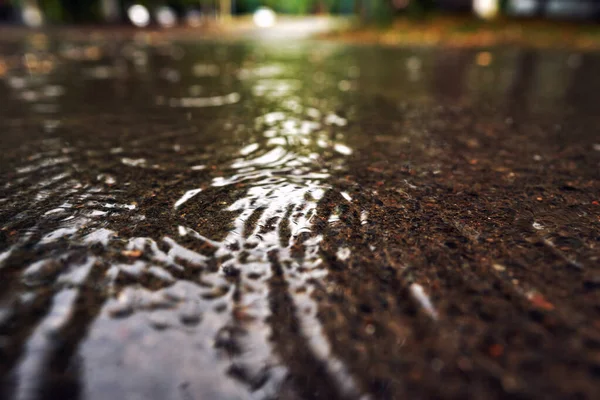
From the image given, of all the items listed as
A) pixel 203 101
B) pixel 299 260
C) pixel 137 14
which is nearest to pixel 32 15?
pixel 137 14

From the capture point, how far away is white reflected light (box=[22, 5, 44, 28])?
24.6m

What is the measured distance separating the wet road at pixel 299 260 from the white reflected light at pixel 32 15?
2678 centimetres

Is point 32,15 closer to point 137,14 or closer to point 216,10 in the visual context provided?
point 137,14

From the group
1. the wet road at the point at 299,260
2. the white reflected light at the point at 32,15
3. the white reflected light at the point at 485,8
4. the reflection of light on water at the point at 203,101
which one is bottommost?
the reflection of light on water at the point at 203,101

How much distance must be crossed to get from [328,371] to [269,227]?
0.80m

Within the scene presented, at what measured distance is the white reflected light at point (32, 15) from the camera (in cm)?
2461

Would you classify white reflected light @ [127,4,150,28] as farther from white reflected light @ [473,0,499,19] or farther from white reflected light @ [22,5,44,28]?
white reflected light @ [473,0,499,19]

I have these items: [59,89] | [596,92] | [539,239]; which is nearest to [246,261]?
[539,239]

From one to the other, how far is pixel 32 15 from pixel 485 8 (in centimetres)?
2481

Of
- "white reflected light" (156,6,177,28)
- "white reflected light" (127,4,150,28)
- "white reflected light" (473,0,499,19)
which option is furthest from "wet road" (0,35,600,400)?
"white reflected light" (156,6,177,28)

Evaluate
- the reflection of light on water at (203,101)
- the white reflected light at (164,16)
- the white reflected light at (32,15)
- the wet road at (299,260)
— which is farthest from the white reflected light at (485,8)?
the white reflected light at (32,15)

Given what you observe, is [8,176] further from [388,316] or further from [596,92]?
[596,92]

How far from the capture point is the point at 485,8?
17703 mm

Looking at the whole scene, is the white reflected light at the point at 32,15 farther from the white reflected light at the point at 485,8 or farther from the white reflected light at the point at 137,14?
the white reflected light at the point at 485,8
